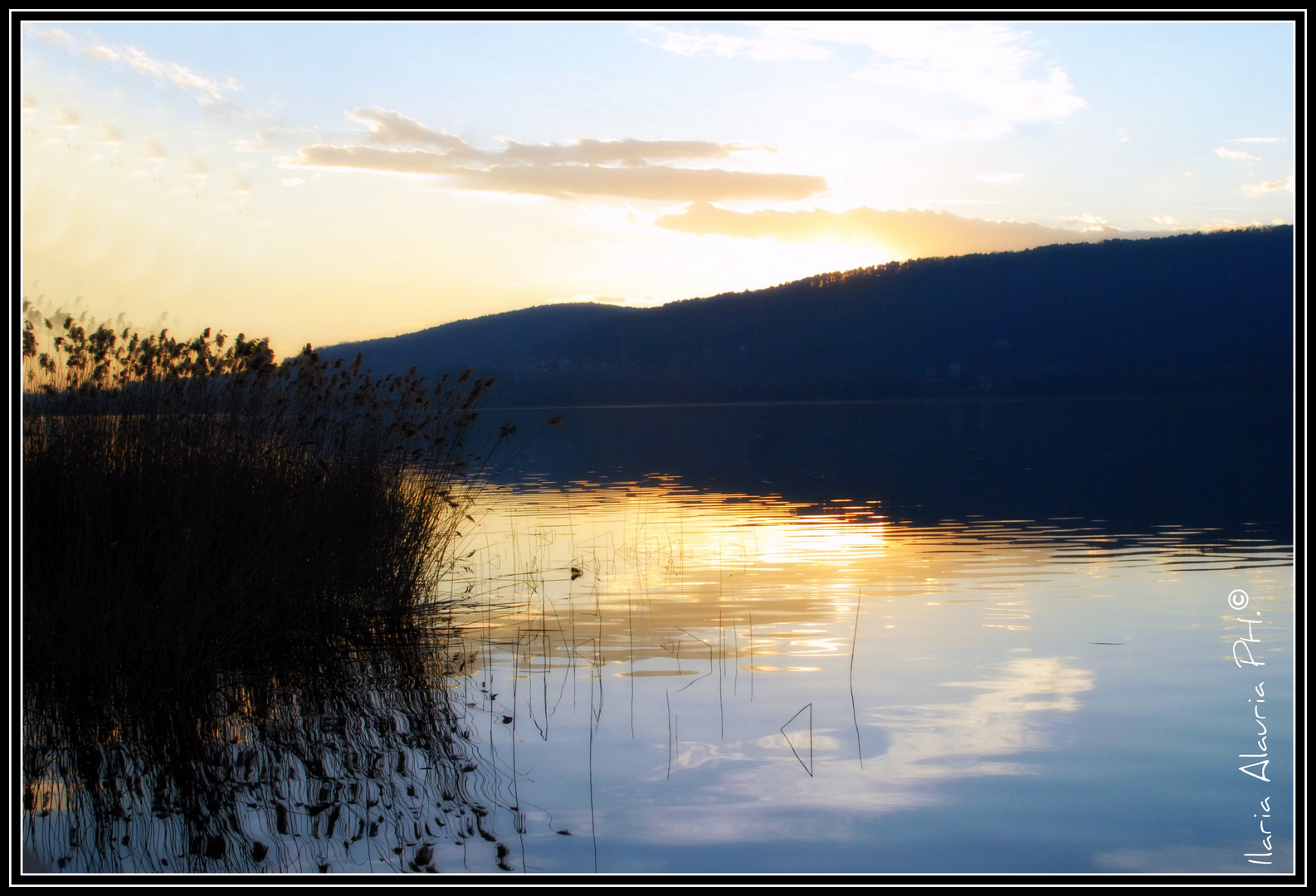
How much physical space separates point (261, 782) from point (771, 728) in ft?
9.35

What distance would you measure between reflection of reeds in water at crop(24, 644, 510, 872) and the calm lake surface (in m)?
0.02

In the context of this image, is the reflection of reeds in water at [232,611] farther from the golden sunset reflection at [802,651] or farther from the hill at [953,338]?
the hill at [953,338]

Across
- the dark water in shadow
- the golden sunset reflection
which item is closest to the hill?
the dark water in shadow

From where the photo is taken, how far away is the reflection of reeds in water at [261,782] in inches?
179

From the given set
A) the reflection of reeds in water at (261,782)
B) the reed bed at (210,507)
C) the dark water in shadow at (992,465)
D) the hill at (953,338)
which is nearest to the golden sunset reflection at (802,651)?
the reflection of reeds in water at (261,782)

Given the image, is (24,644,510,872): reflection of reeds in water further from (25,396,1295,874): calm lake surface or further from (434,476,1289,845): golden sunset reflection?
(434,476,1289,845): golden sunset reflection

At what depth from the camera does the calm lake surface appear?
15.3 ft

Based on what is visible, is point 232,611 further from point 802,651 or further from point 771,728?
point 802,651

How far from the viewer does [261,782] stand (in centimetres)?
527

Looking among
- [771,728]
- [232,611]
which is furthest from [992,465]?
[232,611]

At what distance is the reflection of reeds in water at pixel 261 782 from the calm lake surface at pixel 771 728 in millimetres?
20

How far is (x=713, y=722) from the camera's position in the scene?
6355 mm
